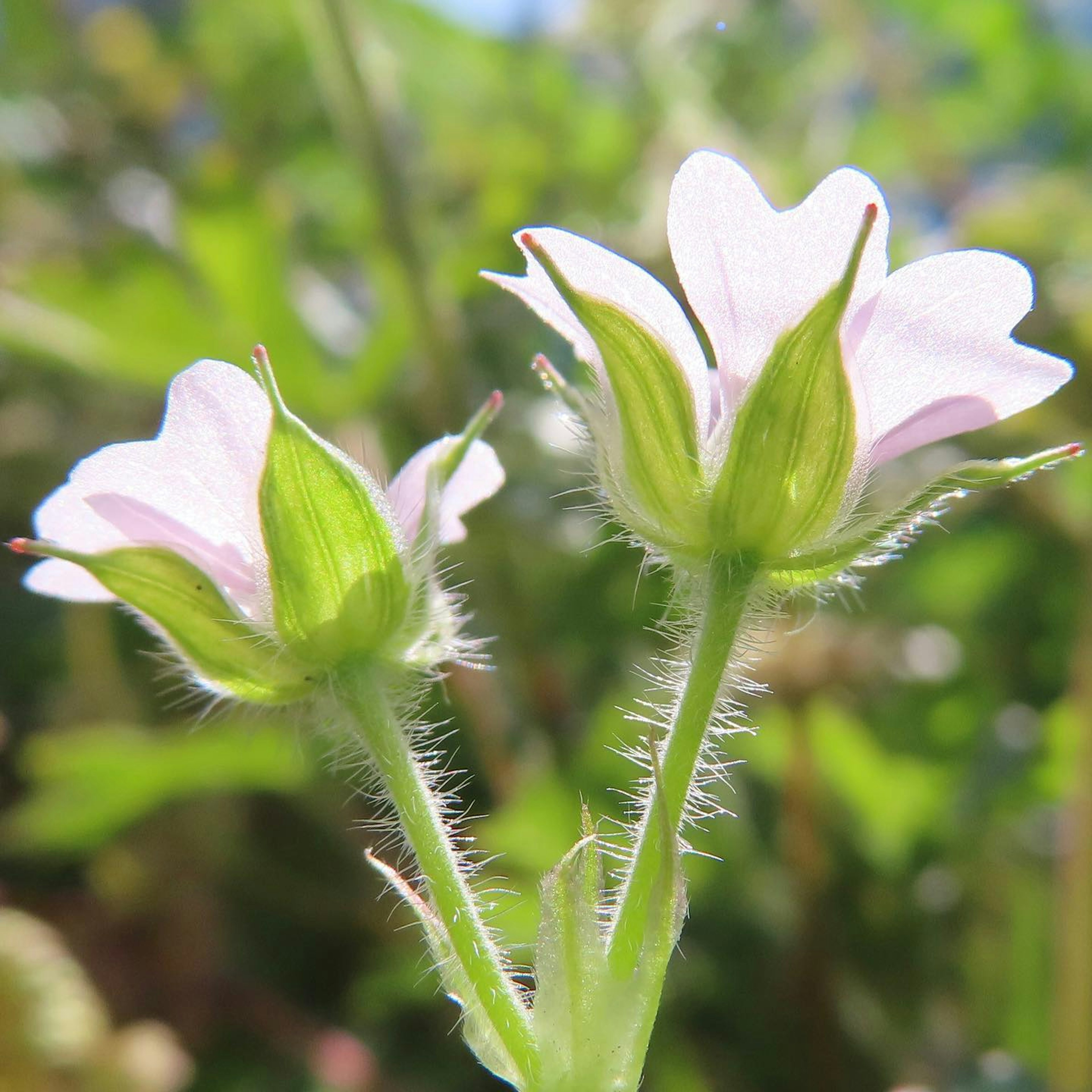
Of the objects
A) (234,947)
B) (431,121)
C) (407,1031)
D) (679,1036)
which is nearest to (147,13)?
(431,121)

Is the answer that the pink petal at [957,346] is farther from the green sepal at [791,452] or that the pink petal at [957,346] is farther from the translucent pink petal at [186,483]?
the translucent pink petal at [186,483]

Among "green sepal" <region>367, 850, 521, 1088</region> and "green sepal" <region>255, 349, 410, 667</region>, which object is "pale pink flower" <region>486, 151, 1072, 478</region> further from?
"green sepal" <region>367, 850, 521, 1088</region>

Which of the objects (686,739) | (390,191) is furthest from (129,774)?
(686,739)

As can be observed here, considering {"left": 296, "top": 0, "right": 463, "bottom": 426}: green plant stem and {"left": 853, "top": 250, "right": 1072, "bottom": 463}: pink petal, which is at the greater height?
{"left": 296, "top": 0, "right": 463, "bottom": 426}: green plant stem

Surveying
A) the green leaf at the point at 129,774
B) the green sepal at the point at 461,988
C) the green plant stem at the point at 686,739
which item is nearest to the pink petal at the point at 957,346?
the green plant stem at the point at 686,739

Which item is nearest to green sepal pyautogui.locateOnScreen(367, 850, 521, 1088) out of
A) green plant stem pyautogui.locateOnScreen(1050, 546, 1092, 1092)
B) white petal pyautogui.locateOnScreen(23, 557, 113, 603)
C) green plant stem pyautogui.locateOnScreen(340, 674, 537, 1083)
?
green plant stem pyautogui.locateOnScreen(340, 674, 537, 1083)

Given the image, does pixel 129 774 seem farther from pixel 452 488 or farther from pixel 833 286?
pixel 833 286

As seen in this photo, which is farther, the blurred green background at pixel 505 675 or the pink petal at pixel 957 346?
the blurred green background at pixel 505 675

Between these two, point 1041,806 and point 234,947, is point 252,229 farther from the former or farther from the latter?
point 1041,806
